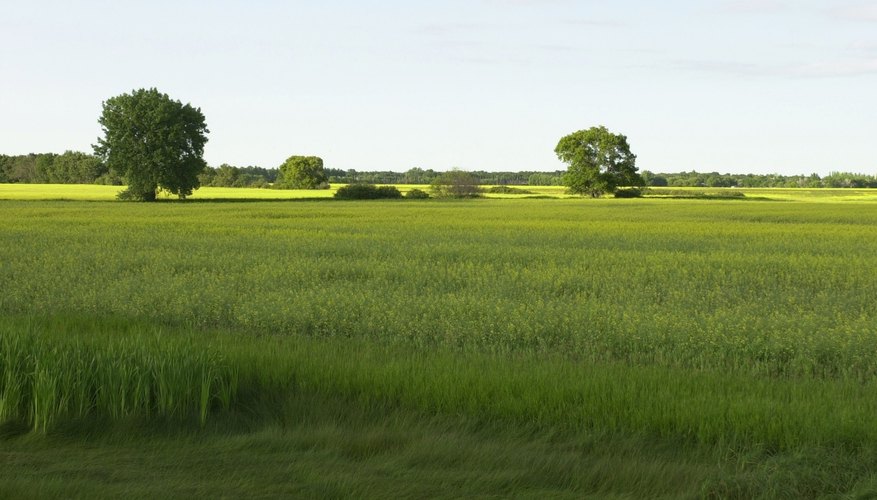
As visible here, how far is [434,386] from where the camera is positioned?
28.6 ft

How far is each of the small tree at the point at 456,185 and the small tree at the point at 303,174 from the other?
83.5 ft

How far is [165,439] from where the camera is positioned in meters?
7.43

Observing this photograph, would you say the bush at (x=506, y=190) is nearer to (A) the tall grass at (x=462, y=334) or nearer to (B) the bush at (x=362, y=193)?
(B) the bush at (x=362, y=193)

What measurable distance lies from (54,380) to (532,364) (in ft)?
17.0

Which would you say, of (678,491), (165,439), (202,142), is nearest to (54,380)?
(165,439)

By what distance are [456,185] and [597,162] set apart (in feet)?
64.5

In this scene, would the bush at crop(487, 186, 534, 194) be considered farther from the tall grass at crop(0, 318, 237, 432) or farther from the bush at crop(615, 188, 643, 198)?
the tall grass at crop(0, 318, 237, 432)

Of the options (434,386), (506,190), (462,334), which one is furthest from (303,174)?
(434,386)

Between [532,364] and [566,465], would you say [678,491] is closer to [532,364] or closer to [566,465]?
[566,465]

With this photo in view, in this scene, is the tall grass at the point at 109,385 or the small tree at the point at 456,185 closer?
the tall grass at the point at 109,385

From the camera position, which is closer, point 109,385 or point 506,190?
point 109,385

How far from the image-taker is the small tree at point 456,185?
11362cm

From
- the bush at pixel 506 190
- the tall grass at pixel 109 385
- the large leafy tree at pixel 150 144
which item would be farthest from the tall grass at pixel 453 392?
the bush at pixel 506 190

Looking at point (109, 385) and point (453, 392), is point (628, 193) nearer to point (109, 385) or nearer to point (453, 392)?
point (453, 392)
